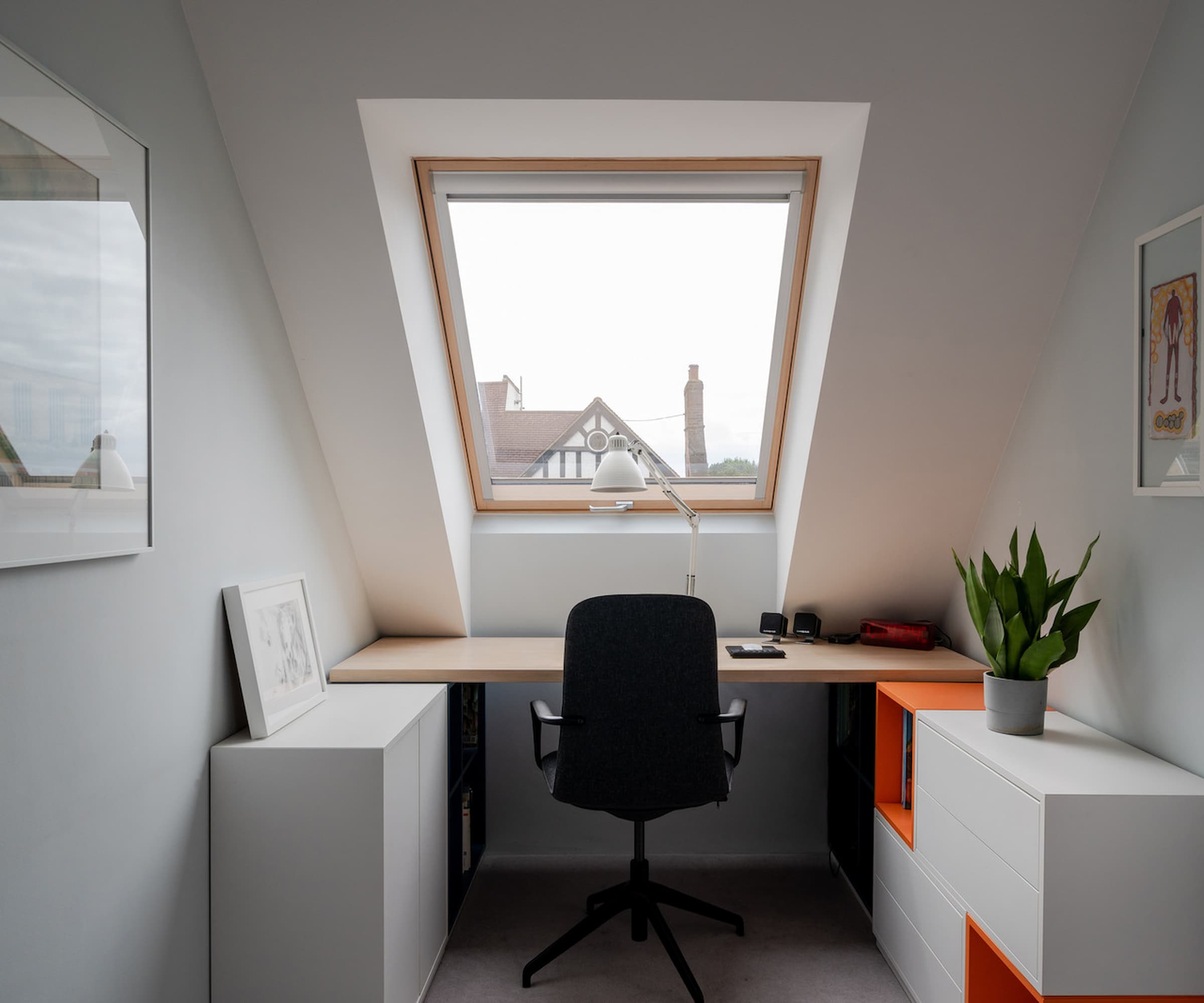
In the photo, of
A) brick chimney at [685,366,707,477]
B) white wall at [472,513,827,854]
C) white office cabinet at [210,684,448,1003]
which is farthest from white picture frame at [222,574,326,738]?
brick chimney at [685,366,707,477]

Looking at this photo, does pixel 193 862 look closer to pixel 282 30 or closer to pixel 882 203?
pixel 282 30

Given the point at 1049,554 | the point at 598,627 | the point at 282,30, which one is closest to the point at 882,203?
the point at 1049,554

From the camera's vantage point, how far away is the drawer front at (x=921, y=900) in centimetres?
191

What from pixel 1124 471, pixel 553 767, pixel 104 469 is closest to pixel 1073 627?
pixel 1124 471

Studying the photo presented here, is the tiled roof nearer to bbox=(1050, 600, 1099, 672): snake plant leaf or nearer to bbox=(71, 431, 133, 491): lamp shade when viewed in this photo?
bbox=(71, 431, 133, 491): lamp shade

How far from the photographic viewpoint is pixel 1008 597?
1.96 m

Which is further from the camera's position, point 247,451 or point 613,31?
point 247,451

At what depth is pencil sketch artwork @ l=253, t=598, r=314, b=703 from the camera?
2000mm

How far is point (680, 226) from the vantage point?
2.71 meters

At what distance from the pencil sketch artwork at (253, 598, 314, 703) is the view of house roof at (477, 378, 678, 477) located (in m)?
1.15

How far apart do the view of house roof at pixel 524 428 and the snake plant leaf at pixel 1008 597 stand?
140cm

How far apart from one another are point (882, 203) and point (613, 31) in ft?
2.78

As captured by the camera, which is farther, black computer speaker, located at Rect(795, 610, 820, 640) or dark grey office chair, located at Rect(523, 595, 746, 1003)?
black computer speaker, located at Rect(795, 610, 820, 640)

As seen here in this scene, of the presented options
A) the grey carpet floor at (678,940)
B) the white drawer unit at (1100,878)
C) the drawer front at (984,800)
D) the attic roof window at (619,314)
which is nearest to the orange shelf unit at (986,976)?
the white drawer unit at (1100,878)
